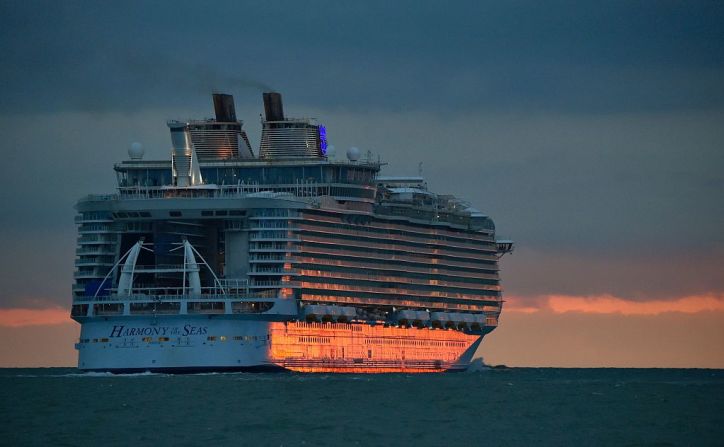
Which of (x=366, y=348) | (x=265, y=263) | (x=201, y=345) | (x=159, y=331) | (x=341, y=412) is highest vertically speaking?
(x=265, y=263)

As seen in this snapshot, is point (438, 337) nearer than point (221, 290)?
No

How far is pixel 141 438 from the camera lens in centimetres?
10069

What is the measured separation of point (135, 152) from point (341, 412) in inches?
2311

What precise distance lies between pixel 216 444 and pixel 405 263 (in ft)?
253

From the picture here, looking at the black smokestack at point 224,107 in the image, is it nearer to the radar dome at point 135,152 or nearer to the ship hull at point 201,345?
the radar dome at point 135,152

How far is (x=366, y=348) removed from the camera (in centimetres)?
16562

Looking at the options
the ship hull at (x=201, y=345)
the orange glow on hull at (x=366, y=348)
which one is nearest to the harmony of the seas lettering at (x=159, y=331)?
the ship hull at (x=201, y=345)

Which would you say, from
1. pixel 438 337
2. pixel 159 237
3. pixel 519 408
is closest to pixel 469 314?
pixel 438 337

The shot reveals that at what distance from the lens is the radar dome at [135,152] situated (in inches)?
6663

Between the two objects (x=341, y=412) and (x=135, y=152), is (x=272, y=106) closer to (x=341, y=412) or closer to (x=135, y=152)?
(x=135, y=152)

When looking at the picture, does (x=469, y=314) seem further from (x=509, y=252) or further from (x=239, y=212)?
(x=239, y=212)

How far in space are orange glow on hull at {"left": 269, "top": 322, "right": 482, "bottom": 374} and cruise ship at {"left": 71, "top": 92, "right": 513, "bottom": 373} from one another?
152mm

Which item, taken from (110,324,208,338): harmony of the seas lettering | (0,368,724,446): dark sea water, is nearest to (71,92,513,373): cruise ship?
(110,324,208,338): harmony of the seas lettering

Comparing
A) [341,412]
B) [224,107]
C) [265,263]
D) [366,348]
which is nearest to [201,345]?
[265,263]
